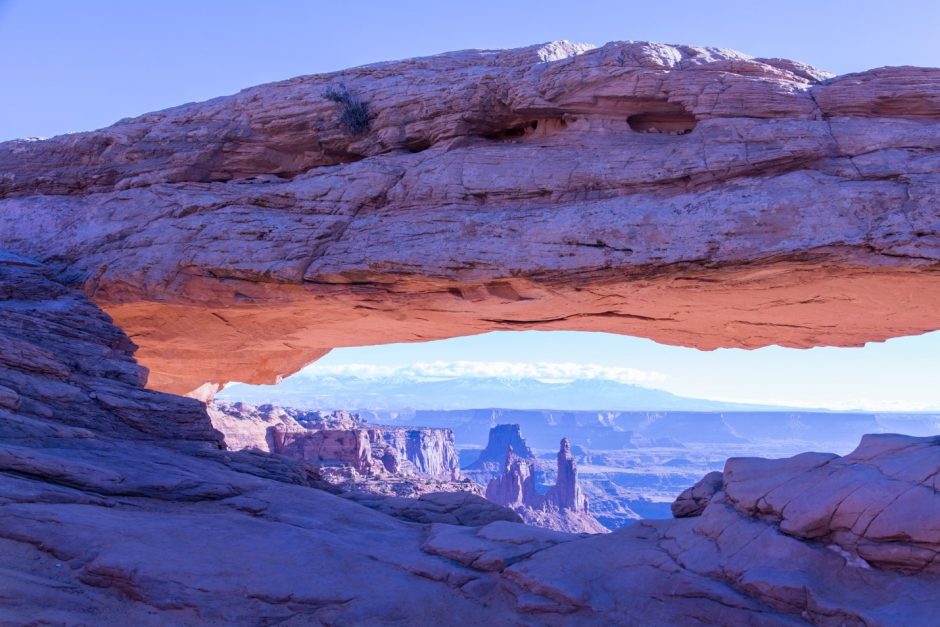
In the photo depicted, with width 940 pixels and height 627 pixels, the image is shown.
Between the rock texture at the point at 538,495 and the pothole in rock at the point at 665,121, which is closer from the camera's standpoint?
the pothole in rock at the point at 665,121

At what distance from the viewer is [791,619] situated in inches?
368

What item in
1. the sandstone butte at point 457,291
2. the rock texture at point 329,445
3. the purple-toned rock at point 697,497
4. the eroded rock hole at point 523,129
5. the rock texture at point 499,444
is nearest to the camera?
the sandstone butte at point 457,291

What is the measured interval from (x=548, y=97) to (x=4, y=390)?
11748mm

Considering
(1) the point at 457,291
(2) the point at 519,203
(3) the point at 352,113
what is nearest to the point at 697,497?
(1) the point at 457,291

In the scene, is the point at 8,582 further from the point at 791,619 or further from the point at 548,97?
the point at 548,97

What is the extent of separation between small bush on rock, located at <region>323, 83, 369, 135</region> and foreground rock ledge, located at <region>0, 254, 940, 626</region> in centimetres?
857

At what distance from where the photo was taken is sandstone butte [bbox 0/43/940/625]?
9.97 meters

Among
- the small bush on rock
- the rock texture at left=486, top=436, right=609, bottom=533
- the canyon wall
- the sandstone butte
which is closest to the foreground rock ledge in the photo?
the sandstone butte

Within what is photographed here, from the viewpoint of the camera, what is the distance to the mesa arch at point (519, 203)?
13969 millimetres

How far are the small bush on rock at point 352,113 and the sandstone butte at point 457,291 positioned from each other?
0.55ft

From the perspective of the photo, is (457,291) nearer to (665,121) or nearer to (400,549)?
(665,121)

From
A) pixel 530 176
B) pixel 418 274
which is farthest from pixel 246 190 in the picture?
pixel 530 176

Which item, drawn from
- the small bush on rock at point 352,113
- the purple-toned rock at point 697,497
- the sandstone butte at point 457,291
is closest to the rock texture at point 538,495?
the sandstone butte at point 457,291

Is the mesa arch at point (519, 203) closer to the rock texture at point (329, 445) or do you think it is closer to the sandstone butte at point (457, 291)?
the sandstone butte at point (457, 291)
